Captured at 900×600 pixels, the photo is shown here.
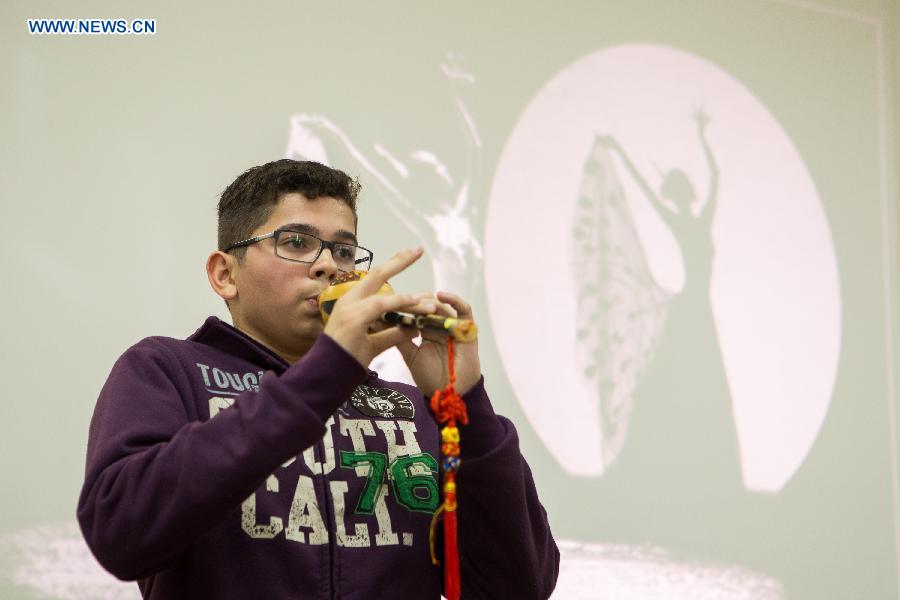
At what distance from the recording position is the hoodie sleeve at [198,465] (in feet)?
2.99

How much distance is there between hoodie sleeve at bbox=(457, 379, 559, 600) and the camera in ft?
3.71

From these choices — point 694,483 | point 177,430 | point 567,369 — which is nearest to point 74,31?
point 177,430

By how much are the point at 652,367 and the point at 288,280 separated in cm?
121

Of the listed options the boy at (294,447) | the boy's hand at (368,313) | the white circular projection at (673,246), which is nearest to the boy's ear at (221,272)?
the boy at (294,447)

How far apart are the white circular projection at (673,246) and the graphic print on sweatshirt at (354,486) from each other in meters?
0.85

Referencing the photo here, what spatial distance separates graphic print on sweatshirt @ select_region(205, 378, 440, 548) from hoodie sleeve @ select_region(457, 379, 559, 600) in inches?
2.9

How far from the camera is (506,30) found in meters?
2.21

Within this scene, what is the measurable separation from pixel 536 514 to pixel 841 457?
4.75 feet

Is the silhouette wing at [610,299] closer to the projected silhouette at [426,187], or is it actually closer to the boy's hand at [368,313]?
the projected silhouette at [426,187]

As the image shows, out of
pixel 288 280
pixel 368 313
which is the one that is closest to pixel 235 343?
pixel 288 280

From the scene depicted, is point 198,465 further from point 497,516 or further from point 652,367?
point 652,367

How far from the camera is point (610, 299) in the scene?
219 cm

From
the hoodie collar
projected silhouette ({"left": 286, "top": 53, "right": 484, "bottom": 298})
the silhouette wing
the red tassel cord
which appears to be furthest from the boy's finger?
the silhouette wing

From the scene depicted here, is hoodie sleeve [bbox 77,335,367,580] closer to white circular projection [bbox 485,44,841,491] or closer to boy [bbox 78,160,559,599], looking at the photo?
boy [bbox 78,160,559,599]
